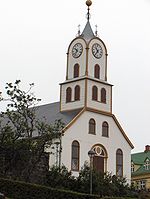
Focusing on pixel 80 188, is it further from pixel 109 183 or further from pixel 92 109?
pixel 92 109

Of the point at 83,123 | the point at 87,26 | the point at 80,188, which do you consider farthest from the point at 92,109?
the point at 80,188

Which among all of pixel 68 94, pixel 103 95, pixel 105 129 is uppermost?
pixel 68 94

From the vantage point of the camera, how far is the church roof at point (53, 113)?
65625 millimetres

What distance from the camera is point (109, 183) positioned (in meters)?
52.9

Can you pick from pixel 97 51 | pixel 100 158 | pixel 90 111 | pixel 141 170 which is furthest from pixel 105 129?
pixel 141 170

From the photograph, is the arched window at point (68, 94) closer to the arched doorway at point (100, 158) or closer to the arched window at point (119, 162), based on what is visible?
the arched doorway at point (100, 158)

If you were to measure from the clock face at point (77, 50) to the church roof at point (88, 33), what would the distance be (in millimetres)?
1242

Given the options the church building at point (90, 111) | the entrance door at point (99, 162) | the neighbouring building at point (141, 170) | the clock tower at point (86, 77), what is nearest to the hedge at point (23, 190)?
the church building at point (90, 111)

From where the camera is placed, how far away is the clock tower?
67812 mm

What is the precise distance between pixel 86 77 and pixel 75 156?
32.4 ft

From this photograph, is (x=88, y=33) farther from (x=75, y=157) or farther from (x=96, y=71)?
(x=75, y=157)

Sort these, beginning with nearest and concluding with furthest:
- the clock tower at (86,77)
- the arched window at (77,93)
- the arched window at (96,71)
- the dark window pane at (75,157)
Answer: the dark window pane at (75,157) < the clock tower at (86,77) < the arched window at (77,93) < the arched window at (96,71)

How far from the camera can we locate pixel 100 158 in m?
67.1

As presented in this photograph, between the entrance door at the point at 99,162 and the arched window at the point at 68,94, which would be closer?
the entrance door at the point at 99,162
